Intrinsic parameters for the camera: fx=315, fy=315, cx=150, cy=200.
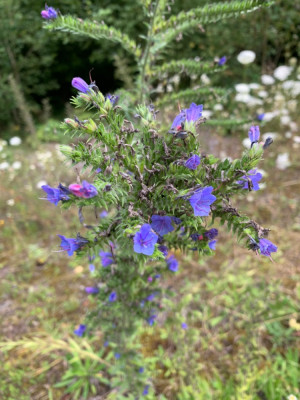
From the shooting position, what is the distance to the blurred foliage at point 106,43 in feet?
23.8

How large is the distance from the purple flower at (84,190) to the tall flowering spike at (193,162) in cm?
34

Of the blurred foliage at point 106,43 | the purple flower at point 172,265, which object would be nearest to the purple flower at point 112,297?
the purple flower at point 172,265

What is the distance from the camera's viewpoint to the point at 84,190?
1038mm

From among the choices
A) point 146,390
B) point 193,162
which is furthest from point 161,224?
point 146,390

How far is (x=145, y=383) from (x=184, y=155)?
6.52 ft

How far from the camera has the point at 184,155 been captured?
121 cm

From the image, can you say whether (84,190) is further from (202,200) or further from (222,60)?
(222,60)

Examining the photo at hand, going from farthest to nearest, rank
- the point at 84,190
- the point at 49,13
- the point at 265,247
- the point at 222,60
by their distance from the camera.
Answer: the point at 222,60 < the point at 49,13 < the point at 265,247 < the point at 84,190

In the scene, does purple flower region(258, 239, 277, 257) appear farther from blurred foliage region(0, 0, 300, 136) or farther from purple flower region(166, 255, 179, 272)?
blurred foliage region(0, 0, 300, 136)

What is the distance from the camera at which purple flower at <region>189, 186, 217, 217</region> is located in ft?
3.58

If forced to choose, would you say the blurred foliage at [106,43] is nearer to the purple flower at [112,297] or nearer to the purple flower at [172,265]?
the purple flower at [172,265]

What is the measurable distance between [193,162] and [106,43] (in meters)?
7.82

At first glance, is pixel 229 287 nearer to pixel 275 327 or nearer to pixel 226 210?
pixel 275 327

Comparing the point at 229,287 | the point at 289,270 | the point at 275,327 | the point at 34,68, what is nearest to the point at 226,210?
the point at 275,327
